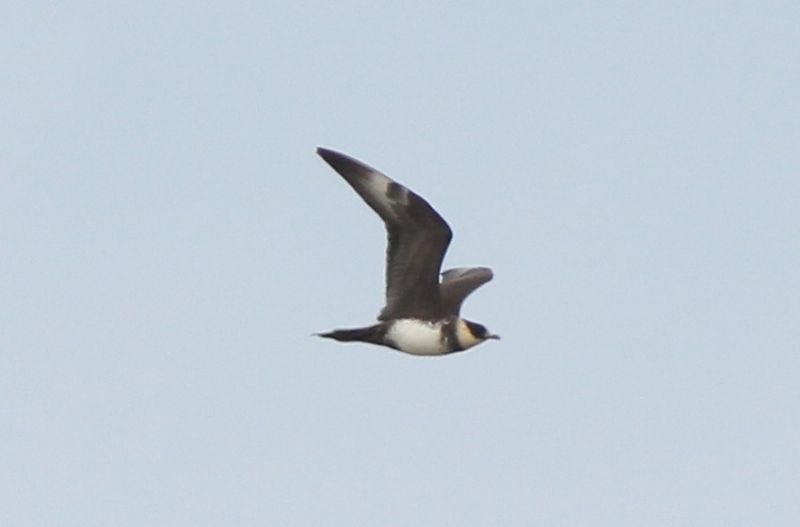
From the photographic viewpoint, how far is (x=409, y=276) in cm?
1941

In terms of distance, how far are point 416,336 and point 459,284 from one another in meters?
2.18

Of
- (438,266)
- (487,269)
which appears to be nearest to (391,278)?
(438,266)

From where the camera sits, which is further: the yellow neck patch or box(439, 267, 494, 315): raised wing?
box(439, 267, 494, 315): raised wing

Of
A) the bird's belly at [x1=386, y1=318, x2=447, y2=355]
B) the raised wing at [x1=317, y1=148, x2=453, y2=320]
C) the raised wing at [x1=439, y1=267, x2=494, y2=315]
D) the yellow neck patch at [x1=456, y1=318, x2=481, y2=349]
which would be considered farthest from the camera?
the raised wing at [x1=439, y1=267, x2=494, y2=315]

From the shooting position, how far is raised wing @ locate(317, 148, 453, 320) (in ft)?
61.9

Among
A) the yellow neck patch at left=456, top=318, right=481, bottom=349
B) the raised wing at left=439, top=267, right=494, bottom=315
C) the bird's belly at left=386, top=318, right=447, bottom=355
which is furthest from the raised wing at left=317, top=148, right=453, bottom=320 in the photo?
the raised wing at left=439, top=267, right=494, bottom=315

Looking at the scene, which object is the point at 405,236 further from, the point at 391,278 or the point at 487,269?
the point at 487,269

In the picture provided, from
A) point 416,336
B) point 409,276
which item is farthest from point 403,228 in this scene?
point 416,336

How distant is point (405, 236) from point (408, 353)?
4.17ft

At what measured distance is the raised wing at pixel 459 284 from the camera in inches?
815

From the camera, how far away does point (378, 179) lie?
18.9 metres

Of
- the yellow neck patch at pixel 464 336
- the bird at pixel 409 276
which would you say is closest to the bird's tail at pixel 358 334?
the bird at pixel 409 276

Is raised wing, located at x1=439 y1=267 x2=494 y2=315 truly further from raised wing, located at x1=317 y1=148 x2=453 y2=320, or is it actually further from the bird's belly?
raised wing, located at x1=317 y1=148 x2=453 y2=320

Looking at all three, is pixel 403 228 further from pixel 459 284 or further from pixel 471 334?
pixel 459 284
